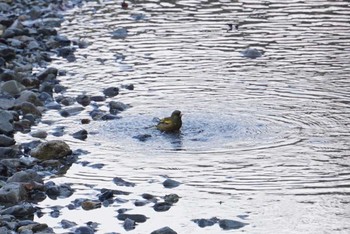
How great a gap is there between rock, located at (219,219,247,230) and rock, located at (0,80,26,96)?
20.3ft

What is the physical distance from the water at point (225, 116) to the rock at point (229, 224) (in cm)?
11

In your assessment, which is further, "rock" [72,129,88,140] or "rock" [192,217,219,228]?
"rock" [72,129,88,140]

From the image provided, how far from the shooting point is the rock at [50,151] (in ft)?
38.7

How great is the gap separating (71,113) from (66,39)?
19.1ft

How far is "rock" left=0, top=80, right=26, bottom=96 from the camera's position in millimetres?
14797

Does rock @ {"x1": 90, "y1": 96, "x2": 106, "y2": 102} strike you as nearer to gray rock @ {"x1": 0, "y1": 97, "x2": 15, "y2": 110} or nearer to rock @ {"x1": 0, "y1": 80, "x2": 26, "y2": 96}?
rock @ {"x1": 0, "y1": 80, "x2": 26, "y2": 96}

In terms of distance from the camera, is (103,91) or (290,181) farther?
(103,91)

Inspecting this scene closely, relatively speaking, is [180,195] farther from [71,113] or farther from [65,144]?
[71,113]

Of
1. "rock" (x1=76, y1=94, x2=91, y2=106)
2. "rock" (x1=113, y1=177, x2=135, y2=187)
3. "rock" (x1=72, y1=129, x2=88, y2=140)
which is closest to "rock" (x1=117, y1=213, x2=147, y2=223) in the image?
"rock" (x1=113, y1=177, x2=135, y2=187)

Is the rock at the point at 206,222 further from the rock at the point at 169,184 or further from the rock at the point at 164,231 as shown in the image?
the rock at the point at 169,184

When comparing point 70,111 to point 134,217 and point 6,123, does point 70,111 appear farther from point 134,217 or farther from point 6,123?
point 134,217

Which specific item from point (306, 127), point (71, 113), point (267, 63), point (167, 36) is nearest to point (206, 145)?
point (306, 127)

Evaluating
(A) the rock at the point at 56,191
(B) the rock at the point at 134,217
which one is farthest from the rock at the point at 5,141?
(B) the rock at the point at 134,217

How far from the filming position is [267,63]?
55.5ft
